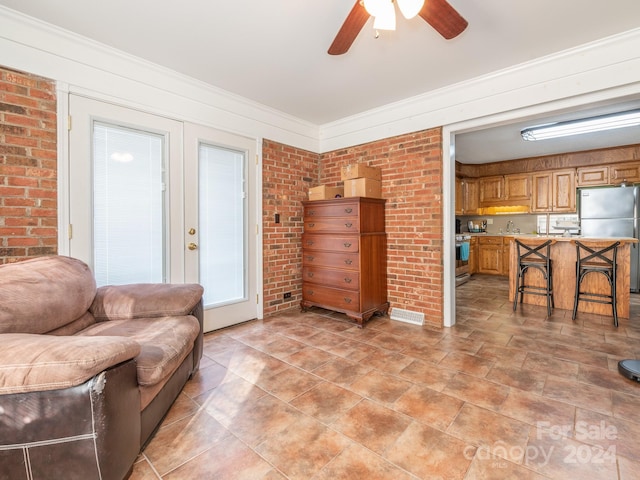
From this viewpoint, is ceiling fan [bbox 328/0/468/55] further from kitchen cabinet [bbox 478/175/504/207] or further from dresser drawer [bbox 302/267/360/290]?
kitchen cabinet [bbox 478/175/504/207]

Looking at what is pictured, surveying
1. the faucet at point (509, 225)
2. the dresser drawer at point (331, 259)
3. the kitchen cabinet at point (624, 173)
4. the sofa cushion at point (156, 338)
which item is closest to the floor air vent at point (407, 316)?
the dresser drawer at point (331, 259)

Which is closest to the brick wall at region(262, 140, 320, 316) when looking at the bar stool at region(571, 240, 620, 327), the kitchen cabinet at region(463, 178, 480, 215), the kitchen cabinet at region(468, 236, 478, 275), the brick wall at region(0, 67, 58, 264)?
the brick wall at region(0, 67, 58, 264)

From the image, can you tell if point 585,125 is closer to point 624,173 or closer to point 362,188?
point 624,173

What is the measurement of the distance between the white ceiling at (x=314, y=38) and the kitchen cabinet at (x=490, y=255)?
15.0ft

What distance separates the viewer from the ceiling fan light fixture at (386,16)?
4.80 feet

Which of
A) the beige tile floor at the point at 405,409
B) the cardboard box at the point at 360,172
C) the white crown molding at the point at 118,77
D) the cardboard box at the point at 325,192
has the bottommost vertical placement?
the beige tile floor at the point at 405,409

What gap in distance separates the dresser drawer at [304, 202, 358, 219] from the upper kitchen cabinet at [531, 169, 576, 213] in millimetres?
4884

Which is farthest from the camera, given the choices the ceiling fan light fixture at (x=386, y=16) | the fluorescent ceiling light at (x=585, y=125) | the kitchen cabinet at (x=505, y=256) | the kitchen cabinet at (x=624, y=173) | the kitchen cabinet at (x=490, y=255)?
the kitchen cabinet at (x=490, y=255)

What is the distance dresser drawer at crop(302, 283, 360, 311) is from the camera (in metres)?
3.29

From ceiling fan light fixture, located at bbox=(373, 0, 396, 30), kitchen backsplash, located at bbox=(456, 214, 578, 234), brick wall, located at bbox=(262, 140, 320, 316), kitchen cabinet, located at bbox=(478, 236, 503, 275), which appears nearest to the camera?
ceiling fan light fixture, located at bbox=(373, 0, 396, 30)

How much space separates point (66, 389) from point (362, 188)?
2950mm

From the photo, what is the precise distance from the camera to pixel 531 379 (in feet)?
6.91

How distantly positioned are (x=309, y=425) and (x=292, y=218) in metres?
2.65

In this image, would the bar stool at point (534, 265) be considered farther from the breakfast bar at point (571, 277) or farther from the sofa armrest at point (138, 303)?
the sofa armrest at point (138, 303)
